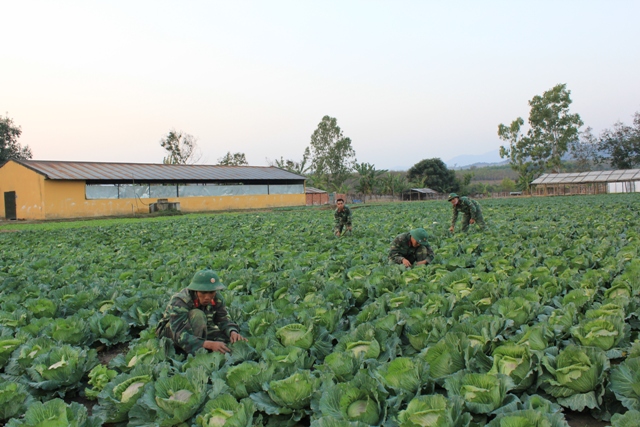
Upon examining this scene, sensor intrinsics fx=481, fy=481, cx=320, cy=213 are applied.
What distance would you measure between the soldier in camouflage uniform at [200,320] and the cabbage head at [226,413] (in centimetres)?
101

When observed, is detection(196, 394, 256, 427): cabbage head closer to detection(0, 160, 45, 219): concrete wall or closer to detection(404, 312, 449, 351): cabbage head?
detection(404, 312, 449, 351): cabbage head

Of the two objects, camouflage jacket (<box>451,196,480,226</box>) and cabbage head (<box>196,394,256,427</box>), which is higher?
camouflage jacket (<box>451,196,480,226</box>)

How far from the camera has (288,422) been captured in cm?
292

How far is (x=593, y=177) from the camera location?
55.1 m

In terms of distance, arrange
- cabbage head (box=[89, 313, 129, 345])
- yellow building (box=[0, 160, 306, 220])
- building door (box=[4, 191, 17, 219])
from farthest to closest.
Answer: building door (box=[4, 191, 17, 219])
yellow building (box=[0, 160, 306, 220])
cabbage head (box=[89, 313, 129, 345])

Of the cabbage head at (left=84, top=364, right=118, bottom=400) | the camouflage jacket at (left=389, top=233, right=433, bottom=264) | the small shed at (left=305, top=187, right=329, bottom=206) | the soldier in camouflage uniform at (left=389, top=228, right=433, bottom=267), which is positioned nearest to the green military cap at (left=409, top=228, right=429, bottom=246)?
the soldier in camouflage uniform at (left=389, top=228, right=433, bottom=267)

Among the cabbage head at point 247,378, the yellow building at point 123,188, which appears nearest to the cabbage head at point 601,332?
the cabbage head at point 247,378

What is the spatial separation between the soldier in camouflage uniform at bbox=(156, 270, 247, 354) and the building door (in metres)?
31.9

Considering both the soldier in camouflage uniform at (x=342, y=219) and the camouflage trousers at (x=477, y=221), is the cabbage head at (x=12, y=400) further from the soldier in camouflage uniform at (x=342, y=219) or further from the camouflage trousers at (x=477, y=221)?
the camouflage trousers at (x=477, y=221)

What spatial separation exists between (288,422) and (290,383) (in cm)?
25

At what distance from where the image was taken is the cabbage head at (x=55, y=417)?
8.70ft

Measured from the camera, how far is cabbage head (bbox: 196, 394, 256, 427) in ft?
8.69

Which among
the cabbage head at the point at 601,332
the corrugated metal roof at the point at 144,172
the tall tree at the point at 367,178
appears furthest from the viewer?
the tall tree at the point at 367,178

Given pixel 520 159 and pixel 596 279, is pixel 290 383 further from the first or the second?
pixel 520 159
